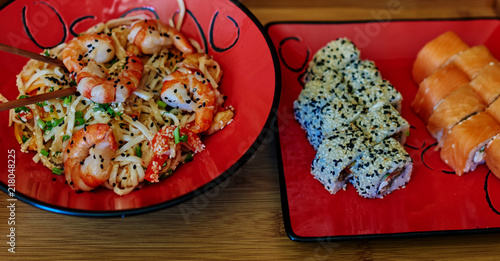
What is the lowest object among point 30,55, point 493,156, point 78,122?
point 493,156

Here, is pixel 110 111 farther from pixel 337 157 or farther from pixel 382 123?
pixel 382 123

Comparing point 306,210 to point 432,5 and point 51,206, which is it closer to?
point 51,206

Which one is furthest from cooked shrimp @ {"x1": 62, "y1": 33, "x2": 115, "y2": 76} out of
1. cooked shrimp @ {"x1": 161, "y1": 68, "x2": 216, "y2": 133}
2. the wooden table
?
the wooden table

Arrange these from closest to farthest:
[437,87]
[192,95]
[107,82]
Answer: [107,82], [192,95], [437,87]

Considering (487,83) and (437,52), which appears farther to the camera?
(437,52)

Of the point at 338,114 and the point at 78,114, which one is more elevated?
the point at 78,114

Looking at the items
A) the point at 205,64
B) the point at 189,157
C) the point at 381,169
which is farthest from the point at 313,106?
the point at 189,157

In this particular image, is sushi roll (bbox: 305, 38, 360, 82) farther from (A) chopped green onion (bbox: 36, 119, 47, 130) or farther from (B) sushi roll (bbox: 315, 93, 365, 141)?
(A) chopped green onion (bbox: 36, 119, 47, 130)

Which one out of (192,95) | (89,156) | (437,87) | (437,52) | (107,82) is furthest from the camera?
(437,52)
